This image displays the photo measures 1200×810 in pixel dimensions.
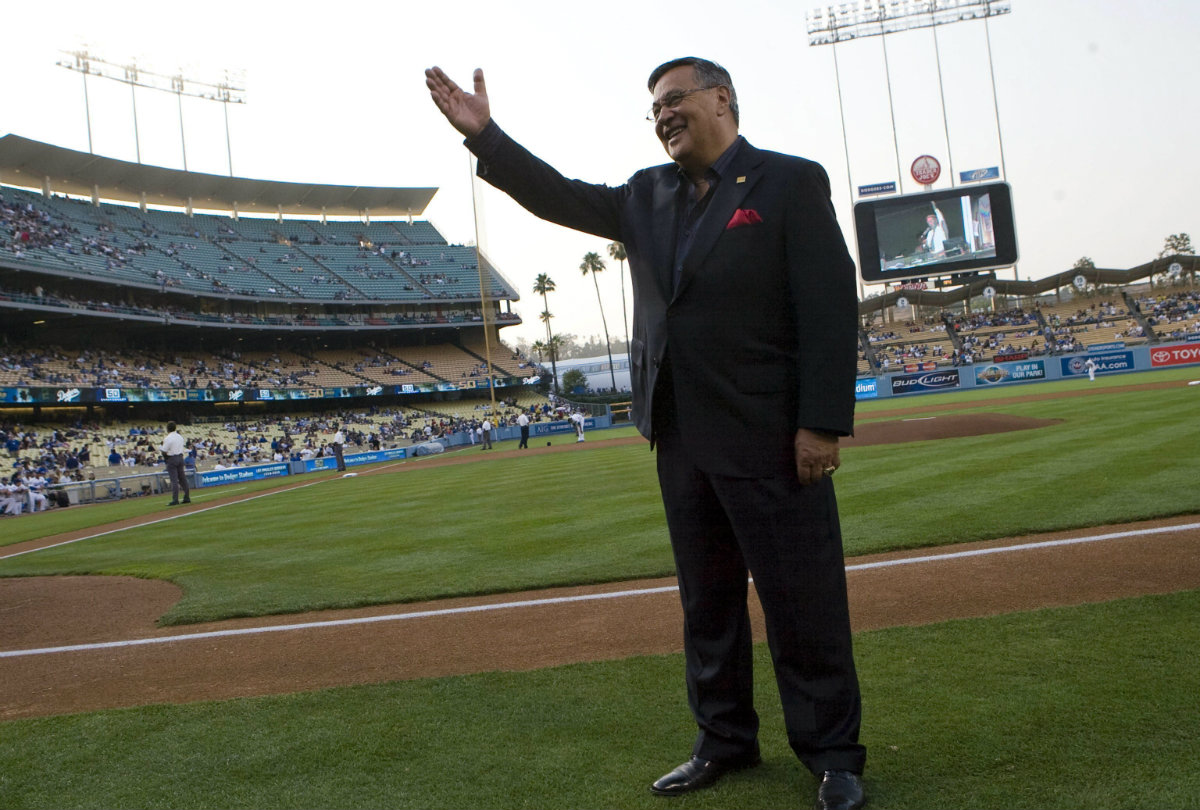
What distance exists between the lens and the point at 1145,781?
7.63 feet

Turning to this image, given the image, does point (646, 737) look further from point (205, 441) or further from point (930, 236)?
point (930, 236)

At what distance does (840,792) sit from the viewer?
2404mm

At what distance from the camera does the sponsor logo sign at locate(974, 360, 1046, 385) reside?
43344 millimetres

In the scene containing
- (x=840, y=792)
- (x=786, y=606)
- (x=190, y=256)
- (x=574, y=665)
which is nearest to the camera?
(x=840, y=792)

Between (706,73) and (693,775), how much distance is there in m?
2.20

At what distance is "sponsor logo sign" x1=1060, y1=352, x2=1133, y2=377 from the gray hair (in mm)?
43620

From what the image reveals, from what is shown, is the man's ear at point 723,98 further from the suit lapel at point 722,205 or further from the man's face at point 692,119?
the suit lapel at point 722,205

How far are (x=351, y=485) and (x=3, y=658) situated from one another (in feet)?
50.9

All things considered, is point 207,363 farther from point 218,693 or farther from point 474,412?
point 218,693

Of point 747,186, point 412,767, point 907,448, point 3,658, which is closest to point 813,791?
point 412,767

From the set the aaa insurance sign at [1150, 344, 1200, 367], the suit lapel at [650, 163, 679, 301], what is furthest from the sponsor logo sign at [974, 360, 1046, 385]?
the suit lapel at [650, 163, 679, 301]

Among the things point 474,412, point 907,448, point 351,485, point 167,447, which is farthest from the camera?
point 474,412

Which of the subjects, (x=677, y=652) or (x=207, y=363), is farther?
(x=207, y=363)

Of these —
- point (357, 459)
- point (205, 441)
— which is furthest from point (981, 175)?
point (205, 441)
